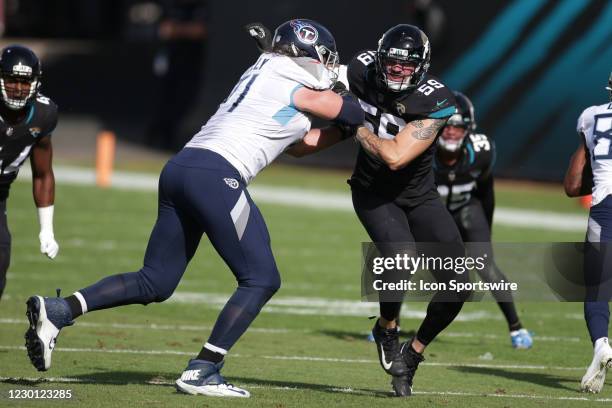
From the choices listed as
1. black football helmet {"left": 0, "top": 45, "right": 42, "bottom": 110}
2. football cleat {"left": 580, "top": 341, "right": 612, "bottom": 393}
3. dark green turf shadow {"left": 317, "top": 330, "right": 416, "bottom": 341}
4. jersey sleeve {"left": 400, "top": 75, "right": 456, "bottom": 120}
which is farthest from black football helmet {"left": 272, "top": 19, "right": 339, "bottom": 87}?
dark green turf shadow {"left": 317, "top": 330, "right": 416, "bottom": 341}

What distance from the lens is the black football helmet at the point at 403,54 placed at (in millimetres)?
6598

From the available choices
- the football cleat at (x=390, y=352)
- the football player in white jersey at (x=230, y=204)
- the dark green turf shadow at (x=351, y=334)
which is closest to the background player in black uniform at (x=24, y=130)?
the football player in white jersey at (x=230, y=204)

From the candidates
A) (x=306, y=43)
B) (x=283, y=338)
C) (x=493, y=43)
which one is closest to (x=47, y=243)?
(x=306, y=43)

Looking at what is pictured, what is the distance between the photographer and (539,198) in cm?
1956

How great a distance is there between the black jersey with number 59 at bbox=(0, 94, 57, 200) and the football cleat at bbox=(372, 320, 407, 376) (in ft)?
7.56

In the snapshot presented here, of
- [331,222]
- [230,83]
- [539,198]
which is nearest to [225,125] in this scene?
[331,222]

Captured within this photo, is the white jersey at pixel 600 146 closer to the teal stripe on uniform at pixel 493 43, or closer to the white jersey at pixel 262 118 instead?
the white jersey at pixel 262 118

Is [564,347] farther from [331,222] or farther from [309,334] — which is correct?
[331,222]

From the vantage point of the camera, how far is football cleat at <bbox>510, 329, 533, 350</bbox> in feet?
29.5

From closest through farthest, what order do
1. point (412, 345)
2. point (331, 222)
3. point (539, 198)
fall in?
1. point (412, 345)
2. point (331, 222)
3. point (539, 198)

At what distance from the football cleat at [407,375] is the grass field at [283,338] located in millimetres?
113

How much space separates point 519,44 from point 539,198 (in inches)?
104

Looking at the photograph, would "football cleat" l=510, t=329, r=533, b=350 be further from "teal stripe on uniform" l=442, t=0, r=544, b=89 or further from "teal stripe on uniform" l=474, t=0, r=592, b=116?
"teal stripe on uniform" l=442, t=0, r=544, b=89

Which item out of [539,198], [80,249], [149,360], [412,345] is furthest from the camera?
[539,198]
